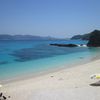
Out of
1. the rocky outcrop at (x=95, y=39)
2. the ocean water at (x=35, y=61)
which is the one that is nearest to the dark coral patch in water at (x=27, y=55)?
the ocean water at (x=35, y=61)

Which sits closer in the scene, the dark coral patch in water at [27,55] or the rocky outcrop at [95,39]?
the dark coral patch in water at [27,55]

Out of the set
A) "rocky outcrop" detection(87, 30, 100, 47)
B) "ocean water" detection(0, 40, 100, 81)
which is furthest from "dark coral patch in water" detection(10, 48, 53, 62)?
"rocky outcrop" detection(87, 30, 100, 47)

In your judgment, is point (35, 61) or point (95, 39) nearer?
point (35, 61)

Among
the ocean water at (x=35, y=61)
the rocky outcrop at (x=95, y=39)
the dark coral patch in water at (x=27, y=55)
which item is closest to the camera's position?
the ocean water at (x=35, y=61)

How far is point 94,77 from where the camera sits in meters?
12.6

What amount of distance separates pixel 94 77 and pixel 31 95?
15.6ft

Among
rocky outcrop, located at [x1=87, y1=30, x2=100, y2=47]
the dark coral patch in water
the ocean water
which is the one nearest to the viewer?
the ocean water

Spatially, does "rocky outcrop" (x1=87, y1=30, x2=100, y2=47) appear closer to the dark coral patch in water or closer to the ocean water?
the ocean water

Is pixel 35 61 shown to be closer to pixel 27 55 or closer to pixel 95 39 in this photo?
pixel 27 55

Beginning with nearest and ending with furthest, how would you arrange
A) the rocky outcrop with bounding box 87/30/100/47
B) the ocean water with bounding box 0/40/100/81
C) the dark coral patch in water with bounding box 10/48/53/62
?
the ocean water with bounding box 0/40/100/81 < the dark coral patch in water with bounding box 10/48/53/62 < the rocky outcrop with bounding box 87/30/100/47

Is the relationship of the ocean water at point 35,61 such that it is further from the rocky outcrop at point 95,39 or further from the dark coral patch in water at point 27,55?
the rocky outcrop at point 95,39

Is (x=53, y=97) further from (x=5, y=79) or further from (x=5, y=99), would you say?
(x=5, y=79)

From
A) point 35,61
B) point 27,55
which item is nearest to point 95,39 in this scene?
point 27,55

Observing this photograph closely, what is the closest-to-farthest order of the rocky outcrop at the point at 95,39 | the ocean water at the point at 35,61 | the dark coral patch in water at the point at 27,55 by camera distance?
the ocean water at the point at 35,61 → the dark coral patch in water at the point at 27,55 → the rocky outcrop at the point at 95,39
